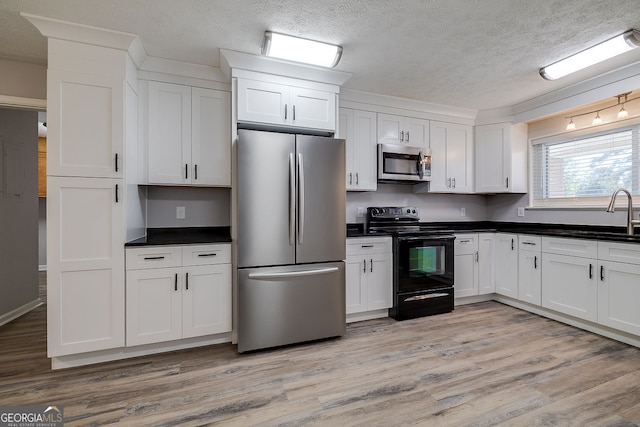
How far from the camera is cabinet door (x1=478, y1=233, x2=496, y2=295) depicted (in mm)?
3725

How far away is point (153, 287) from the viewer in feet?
7.76

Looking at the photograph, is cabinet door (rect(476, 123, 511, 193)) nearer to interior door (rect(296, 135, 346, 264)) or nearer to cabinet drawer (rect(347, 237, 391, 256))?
cabinet drawer (rect(347, 237, 391, 256))

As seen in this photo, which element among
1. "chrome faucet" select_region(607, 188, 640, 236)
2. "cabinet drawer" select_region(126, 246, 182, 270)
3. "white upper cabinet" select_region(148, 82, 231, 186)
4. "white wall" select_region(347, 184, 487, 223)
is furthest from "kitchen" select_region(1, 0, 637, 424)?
"cabinet drawer" select_region(126, 246, 182, 270)

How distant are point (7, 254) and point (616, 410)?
5270 millimetres

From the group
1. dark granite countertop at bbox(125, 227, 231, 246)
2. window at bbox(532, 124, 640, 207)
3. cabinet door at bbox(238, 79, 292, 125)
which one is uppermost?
cabinet door at bbox(238, 79, 292, 125)

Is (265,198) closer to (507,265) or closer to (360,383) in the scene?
(360,383)

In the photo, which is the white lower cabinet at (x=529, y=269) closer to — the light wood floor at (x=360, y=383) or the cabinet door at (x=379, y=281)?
the light wood floor at (x=360, y=383)

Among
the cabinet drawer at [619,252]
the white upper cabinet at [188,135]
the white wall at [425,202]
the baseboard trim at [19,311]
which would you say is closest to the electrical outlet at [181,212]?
the white upper cabinet at [188,135]

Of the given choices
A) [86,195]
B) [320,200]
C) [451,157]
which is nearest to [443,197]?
[451,157]

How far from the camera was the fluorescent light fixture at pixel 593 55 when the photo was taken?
225 centimetres

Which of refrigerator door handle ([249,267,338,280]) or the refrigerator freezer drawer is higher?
refrigerator door handle ([249,267,338,280])

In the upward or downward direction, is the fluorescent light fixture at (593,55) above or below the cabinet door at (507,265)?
above

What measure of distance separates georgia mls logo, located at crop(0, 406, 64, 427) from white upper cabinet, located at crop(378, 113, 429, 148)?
3487 millimetres

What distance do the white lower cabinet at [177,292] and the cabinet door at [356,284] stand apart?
1.16 meters
